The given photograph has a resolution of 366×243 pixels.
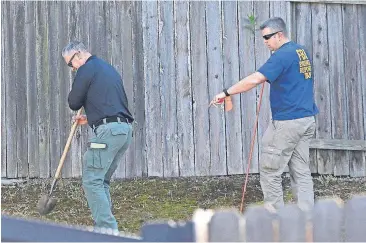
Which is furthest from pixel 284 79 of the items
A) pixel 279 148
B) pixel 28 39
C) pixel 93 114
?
pixel 28 39

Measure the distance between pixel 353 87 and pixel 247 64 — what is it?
1.23 m

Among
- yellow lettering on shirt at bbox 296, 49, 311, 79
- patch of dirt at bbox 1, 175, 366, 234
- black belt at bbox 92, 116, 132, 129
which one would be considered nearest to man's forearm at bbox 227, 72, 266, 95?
yellow lettering on shirt at bbox 296, 49, 311, 79

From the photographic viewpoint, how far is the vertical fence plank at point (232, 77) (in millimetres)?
9109

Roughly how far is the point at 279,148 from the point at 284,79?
1.96 feet

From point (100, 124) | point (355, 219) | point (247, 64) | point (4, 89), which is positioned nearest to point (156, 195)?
point (247, 64)

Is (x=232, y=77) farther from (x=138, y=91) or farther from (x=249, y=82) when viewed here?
(x=249, y=82)

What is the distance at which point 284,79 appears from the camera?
276 inches

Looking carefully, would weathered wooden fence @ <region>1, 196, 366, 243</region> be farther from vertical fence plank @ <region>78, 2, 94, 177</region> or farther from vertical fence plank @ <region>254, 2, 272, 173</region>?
vertical fence plank @ <region>78, 2, 94, 177</region>

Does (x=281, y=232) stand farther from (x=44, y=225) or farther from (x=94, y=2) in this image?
(x=94, y=2)

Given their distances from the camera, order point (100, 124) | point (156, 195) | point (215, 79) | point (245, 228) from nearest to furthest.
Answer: point (245, 228) → point (100, 124) → point (156, 195) → point (215, 79)

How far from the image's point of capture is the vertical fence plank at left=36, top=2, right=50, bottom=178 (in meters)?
9.04

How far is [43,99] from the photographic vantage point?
9055 mm

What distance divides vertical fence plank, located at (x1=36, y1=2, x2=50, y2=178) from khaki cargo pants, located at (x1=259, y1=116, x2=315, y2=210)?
2.83m

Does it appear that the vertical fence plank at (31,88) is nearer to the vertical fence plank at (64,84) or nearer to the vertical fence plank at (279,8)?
the vertical fence plank at (64,84)
